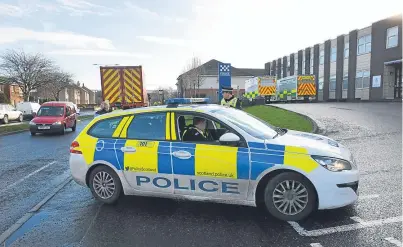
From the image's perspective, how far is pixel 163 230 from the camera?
145 inches

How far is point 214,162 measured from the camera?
3969 millimetres

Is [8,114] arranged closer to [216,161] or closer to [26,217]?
[26,217]

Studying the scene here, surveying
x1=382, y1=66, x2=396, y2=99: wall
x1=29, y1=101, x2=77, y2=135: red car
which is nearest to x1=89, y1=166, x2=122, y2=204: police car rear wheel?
x1=29, y1=101, x2=77, y2=135: red car

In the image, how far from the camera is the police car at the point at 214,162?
12.3 ft

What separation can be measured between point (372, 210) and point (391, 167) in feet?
8.21

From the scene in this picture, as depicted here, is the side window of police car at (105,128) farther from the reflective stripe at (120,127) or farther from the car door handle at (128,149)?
the car door handle at (128,149)

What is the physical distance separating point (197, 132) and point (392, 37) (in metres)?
26.0

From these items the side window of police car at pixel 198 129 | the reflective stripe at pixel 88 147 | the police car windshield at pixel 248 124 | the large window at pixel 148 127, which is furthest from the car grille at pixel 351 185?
the reflective stripe at pixel 88 147

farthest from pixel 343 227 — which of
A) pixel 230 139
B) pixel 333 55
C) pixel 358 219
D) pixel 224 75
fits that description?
pixel 333 55

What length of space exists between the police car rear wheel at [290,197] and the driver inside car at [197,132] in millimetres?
1130

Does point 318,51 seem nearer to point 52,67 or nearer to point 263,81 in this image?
point 263,81

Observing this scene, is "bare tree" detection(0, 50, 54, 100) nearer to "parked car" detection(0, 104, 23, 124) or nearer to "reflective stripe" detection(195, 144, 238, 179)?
"parked car" detection(0, 104, 23, 124)

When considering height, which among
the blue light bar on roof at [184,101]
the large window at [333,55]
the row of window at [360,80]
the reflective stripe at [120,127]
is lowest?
the reflective stripe at [120,127]

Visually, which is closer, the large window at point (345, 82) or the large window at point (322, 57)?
the large window at point (345, 82)
